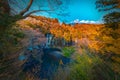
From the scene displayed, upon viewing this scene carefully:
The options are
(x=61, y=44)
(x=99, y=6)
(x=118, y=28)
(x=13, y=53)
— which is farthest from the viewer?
(x=61, y=44)

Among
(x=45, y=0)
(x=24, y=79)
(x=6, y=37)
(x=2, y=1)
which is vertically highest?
(x=45, y=0)

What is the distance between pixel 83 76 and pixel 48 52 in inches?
278

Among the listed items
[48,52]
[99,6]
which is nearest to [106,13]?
[99,6]

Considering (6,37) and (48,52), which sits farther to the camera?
(48,52)

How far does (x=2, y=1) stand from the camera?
4.85 meters

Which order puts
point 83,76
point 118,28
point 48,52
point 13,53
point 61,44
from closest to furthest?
point 13,53 → point 83,76 → point 118,28 → point 48,52 → point 61,44

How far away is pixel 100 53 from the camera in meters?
7.96

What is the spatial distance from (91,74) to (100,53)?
2059mm

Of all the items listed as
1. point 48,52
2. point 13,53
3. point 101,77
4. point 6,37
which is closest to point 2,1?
point 6,37

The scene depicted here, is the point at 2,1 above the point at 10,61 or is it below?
above

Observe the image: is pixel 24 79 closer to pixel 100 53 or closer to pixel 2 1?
pixel 2 1

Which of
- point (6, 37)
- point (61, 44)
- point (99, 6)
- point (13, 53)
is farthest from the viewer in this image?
point (61, 44)

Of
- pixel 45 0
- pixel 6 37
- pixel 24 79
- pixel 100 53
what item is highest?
pixel 45 0

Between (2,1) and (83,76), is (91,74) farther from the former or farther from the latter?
(2,1)
